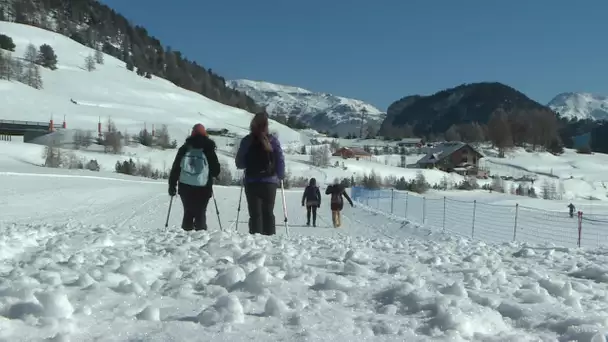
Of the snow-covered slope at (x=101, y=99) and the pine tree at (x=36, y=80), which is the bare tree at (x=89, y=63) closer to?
the snow-covered slope at (x=101, y=99)

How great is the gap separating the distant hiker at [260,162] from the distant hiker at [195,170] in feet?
1.95

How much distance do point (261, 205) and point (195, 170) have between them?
107cm

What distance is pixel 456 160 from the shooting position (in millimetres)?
102625

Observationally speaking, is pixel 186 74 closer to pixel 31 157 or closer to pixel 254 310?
pixel 31 157

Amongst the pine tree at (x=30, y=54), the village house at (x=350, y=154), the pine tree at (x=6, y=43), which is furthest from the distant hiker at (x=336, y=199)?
the pine tree at (x=6, y=43)

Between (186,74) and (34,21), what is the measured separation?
45534 mm

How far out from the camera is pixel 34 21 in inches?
6339

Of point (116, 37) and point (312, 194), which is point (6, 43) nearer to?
point (116, 37)

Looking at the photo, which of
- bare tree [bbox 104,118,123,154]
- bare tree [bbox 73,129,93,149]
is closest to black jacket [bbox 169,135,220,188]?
bare tree [bbox 104,118,123,154]

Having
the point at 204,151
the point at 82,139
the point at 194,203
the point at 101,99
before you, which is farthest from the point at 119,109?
the point at 204,151

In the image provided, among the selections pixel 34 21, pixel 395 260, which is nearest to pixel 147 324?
pixel 395 260

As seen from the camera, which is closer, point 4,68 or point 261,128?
point 261,128

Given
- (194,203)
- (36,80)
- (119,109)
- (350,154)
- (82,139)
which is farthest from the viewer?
(119,109)

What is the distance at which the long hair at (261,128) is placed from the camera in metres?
7.40
